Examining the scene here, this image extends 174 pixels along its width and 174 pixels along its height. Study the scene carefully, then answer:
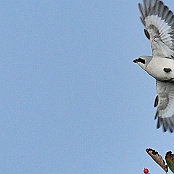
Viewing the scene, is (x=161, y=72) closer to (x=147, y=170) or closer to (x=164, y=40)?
(x=164, y=40)

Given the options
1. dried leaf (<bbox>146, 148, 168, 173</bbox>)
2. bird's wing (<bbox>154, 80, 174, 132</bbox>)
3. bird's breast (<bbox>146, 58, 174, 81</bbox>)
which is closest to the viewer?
dried leaf (<bbox>146, 148, 168, 173</bbox>)

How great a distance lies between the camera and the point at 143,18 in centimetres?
854

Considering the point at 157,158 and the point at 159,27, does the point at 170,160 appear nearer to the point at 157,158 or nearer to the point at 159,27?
the point at 157,158

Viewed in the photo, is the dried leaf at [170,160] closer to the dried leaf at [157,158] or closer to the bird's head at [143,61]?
the dried leaf at [157,158]

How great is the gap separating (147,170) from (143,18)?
19.4 feet

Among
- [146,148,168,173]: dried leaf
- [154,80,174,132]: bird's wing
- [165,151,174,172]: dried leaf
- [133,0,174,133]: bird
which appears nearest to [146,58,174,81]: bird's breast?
[133,0,174,133]: bird

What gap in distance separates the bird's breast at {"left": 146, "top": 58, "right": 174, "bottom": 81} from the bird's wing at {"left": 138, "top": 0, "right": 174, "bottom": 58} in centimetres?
16

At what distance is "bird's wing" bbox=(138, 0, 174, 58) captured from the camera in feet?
27.4

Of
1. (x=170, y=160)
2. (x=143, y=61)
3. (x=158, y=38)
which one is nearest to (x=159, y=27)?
(x=158, y=38)

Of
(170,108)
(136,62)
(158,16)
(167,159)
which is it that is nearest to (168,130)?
(170,108)

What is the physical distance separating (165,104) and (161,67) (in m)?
1.38

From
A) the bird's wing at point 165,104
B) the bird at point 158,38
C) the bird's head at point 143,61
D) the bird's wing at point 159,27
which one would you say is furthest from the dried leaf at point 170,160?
the bird's wing at point 165,104

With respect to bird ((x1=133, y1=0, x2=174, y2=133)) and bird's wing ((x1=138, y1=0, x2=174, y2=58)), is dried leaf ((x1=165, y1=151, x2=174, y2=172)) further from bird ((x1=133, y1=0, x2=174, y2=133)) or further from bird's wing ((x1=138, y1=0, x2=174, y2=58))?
bird's wing ((x1=138, y1=0, x2=174, y2=58))

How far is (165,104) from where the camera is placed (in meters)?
9.39
